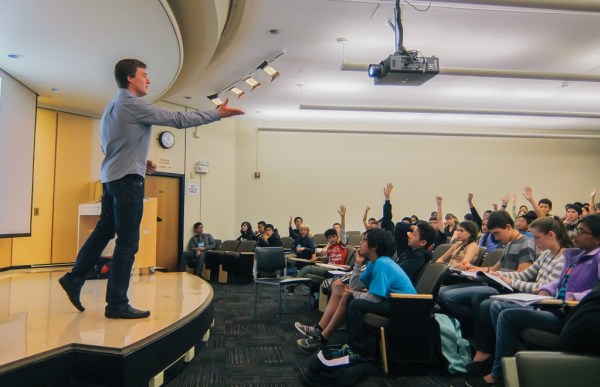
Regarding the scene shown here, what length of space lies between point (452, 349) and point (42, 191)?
5.89 metres

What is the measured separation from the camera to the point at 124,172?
225 cm

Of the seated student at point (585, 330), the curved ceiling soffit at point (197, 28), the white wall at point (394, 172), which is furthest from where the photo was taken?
the white wall at point (394, 172)

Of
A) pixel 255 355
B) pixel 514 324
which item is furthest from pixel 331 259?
pixel 514 324

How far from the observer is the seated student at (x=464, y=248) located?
4.18 m

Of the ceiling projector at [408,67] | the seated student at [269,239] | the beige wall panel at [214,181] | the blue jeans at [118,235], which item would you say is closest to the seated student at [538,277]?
the ceiling projector at [408,67]

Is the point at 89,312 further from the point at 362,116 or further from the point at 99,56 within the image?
the point at 362,116

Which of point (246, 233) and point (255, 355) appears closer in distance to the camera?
point (255, 355)

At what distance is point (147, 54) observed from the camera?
4391 mm

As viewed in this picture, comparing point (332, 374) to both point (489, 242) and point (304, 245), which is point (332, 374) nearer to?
point (489, 242)

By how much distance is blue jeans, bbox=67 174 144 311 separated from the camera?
7.41 feet

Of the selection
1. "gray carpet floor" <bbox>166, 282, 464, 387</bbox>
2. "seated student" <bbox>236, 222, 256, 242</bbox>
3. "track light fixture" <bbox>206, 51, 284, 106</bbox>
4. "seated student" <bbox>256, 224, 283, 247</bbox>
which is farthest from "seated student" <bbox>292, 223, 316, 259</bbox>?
"track light fixture" <bbox>206, 51, 284, 106</bbox>

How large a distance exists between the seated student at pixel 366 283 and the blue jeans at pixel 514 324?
68cm

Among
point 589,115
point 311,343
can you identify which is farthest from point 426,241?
point 589,115

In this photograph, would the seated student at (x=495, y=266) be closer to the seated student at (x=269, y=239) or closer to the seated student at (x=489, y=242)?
the seated student at (x=489, y=242)
